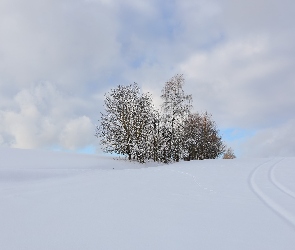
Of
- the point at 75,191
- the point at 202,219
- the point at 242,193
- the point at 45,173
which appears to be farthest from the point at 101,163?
the point at 202,219

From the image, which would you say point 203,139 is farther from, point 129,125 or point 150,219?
point 150,219

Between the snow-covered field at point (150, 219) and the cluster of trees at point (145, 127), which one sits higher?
the cluster of trees at point (145, 127)

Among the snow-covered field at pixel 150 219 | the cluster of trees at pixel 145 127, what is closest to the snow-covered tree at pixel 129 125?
the cluster of trees at pixel 145 127

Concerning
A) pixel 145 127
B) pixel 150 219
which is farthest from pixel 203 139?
pixel 150 219

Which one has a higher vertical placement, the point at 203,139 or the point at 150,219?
the point at 203,139

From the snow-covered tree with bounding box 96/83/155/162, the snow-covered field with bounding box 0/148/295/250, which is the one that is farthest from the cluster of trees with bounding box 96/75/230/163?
the snow-covered field with bounding box 0/148/295/250

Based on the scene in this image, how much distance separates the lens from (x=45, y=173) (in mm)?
13547

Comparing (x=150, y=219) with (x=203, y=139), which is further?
(x=203, y=139)

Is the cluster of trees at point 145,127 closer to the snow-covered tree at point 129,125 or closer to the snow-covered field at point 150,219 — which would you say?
the snow-covered tree at point 129,125

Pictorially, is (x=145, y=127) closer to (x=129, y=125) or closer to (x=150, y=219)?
(x=129, y=125)

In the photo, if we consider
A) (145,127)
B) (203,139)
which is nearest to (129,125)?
(145,127)

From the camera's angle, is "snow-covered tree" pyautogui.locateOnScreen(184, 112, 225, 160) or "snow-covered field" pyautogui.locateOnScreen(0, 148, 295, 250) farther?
"snow-covered tree" pyautogui.locateOnScreen(184, 112, 225, 160)

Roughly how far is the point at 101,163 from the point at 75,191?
13096 millimetres

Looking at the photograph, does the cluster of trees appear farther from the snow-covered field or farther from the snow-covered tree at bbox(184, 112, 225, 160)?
the snow-covered field
